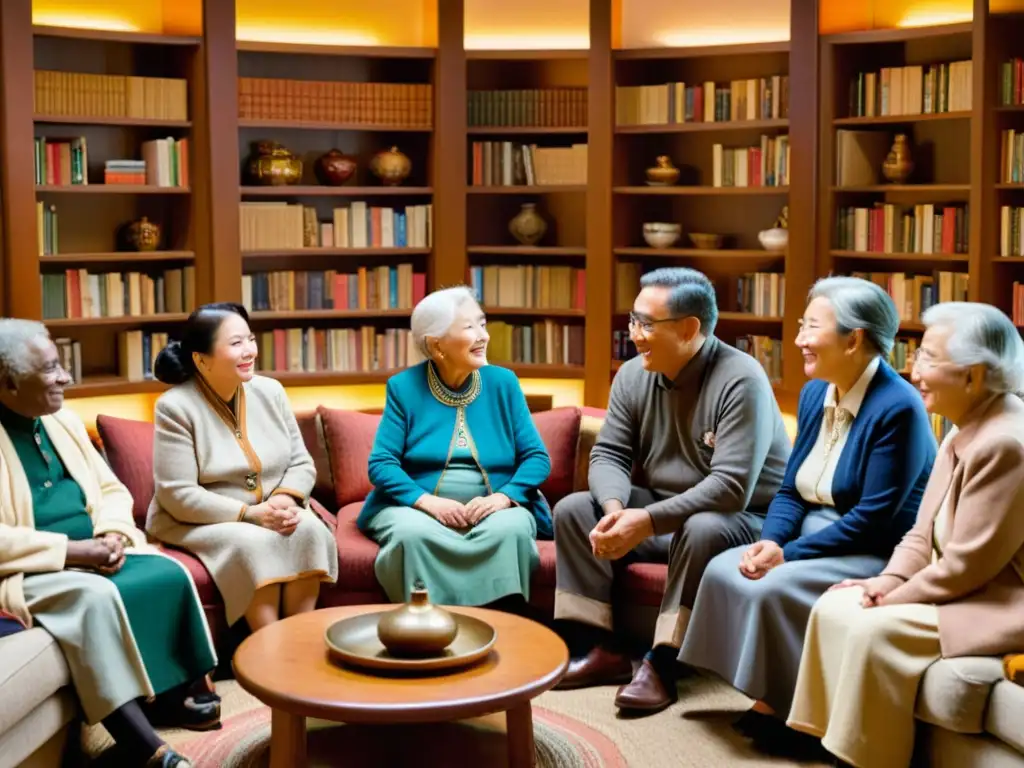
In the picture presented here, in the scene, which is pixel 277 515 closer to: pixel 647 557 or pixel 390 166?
pixel 647 557

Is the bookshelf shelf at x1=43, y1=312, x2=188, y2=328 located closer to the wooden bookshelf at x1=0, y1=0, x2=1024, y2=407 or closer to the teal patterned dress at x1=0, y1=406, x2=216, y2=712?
the wooden bookshelf at x1=0, y1=0, x2=1024, y2=407

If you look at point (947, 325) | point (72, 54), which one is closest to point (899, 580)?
point (947, 325)

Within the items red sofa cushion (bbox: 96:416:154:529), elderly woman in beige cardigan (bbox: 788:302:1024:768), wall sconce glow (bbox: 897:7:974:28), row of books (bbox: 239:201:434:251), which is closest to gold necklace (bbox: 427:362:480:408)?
red sofa cushion (bbox: 96:416:154:529)

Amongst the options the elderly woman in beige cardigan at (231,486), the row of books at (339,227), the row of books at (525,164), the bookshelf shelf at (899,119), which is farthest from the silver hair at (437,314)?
the bookshelf shelf at (899,119)

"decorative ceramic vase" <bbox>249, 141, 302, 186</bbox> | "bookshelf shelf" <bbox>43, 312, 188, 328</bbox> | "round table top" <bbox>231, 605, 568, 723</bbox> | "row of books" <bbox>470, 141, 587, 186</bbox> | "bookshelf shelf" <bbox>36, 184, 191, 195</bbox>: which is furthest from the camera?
"row of books" <bbox>470, 141, 587, 186</bbox>

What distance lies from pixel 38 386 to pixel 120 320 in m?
3.07

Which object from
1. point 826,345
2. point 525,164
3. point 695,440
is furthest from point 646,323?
point 525,164

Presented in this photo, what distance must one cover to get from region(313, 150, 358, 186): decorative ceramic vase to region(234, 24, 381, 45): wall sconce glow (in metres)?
0.57

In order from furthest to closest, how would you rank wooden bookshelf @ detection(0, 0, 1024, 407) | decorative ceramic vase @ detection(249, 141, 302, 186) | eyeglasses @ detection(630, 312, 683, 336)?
Result: decorative ceramic vase @ detection(249, 141, 302, 186)
wooden bookshelf @ detection(0, 0, 1024, 407)
eyeglasses @ detection(630, 312, 683, 336)

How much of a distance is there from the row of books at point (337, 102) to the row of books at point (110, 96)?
32 centimetres

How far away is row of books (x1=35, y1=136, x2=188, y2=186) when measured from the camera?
20.6 feet

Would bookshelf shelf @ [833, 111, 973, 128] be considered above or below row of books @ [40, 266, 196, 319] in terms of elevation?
above

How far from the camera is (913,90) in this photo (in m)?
6.31

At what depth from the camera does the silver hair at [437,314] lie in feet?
14.1
